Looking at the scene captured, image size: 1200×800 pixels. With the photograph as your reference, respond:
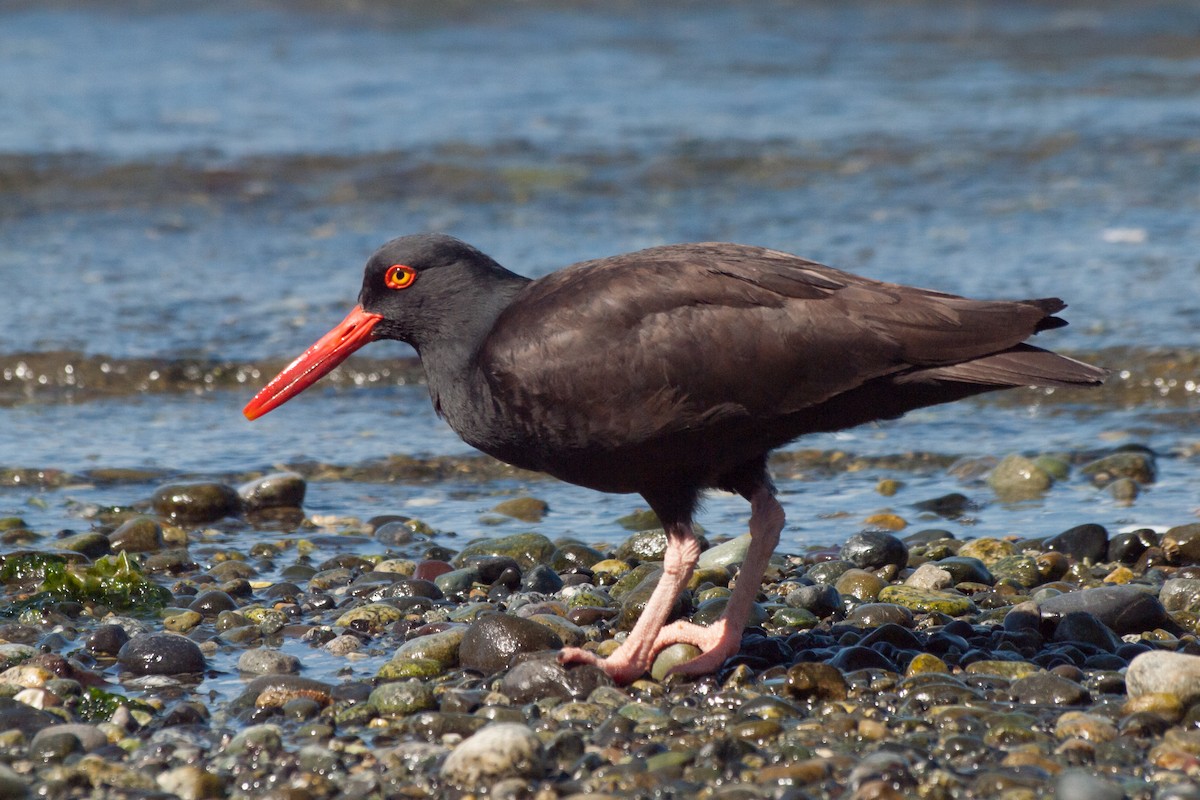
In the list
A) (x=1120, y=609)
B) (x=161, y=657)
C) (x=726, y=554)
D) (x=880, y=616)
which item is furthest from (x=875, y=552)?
(x=161, y=657)

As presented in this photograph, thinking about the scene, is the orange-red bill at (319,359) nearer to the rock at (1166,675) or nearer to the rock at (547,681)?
the rock at (547,681)

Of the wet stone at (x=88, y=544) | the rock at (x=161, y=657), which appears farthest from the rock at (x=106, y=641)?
the wet stone at (x=88, y=544)

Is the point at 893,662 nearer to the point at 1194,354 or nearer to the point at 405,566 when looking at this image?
the point at 405,566

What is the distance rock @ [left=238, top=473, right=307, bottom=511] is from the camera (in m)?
6.02

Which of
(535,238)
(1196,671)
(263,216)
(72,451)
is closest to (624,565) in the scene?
(1196,671)

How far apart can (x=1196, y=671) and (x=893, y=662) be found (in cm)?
83

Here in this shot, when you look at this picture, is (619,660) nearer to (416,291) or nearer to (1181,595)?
(416,291)

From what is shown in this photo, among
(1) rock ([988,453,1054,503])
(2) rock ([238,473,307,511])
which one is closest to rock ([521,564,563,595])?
(2) rock ([238,473,307,511])

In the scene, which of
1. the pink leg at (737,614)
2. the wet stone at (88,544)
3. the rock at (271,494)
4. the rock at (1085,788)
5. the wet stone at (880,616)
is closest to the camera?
the rock at (1085,788)

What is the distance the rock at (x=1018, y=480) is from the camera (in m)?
6.03

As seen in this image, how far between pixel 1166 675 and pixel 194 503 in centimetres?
385

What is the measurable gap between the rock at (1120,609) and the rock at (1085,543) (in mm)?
655

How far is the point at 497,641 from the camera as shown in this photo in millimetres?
4227

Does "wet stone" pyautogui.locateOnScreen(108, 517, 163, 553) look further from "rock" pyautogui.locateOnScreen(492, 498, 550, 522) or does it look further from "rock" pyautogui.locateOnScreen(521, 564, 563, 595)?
"rock" pyautogui.locateOnScreen(521, 564, 563, 595)
